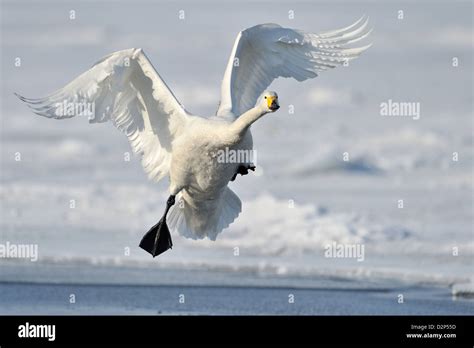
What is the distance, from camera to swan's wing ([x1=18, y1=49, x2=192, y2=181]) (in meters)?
12.9

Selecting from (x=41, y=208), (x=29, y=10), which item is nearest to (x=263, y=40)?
(x=41, y=208)

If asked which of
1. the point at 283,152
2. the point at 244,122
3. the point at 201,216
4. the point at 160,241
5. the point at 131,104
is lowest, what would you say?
the point at 160,241

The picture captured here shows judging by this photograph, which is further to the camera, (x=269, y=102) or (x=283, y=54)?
(x=283, y=54)

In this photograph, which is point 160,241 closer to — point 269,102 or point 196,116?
point 196,116

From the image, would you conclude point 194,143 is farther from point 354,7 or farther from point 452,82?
point 354,7

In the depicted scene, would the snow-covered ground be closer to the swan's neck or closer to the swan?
the swan

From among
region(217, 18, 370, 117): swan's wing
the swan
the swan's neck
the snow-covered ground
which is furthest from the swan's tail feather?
the snow-covered ground

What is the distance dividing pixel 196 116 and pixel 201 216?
1.26m

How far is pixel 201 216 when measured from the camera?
1409cm

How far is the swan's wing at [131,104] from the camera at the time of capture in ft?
42.3

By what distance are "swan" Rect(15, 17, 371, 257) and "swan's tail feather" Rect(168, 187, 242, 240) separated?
0.01m

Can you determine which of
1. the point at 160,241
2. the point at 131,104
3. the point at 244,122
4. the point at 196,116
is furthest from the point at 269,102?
the point at 160,241

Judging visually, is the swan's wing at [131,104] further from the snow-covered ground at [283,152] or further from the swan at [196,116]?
the snow-covered ground at [283,152]

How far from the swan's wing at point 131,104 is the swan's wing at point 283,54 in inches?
31.4
